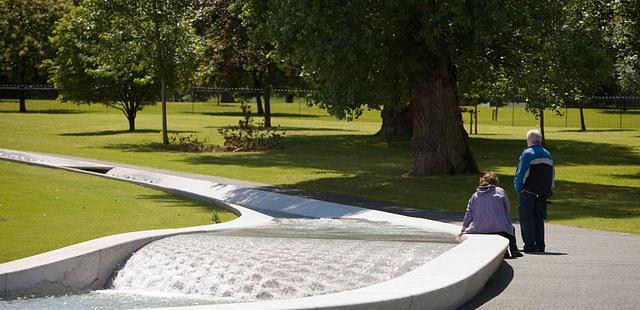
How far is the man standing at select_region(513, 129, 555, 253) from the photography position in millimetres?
16078

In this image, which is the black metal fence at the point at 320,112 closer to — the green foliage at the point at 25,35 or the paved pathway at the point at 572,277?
the green foliage at the point at 25,35

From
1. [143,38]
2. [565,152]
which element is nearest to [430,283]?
[143,38]

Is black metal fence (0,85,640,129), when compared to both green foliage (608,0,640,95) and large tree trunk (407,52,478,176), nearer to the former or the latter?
green foliage (608,0,640,95)

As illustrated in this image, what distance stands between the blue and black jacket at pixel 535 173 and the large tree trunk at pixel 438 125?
13.5 metres

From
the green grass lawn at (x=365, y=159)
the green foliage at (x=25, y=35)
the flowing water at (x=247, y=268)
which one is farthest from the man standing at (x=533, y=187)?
the green foliage at (x=25, y=35)

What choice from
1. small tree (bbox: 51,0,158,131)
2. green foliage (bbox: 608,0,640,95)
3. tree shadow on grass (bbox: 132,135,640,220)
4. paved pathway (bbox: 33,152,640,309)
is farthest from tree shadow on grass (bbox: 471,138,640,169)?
paved pathway (bbox: 33,152,640,309)

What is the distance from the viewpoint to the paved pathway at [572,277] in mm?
11930

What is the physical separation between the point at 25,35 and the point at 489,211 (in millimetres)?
71407

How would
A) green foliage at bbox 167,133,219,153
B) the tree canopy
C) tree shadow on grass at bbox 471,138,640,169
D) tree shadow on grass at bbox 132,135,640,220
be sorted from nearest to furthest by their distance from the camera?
tree shadow on grass at bbox 132,135,640,220
the tree canopy
tree shadow on grass at bbox 471,138,640,169
green foliage at bbox 167,133,219,153

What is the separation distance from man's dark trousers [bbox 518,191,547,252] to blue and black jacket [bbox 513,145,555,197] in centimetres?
10

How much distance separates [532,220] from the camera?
16.1 metres

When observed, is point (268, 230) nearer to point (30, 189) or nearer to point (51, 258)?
point (51, 258)

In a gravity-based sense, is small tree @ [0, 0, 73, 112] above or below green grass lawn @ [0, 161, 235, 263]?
above

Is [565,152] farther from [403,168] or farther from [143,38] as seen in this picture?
[143,38]
